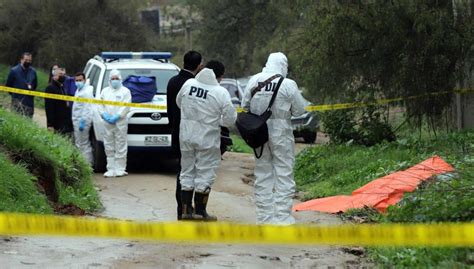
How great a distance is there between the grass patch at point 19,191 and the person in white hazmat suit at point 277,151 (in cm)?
225

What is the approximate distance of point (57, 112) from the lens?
1631 cm

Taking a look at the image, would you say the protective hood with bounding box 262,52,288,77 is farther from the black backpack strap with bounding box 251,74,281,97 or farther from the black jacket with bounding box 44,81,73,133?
the black jacket with bounding box 44,81,73,133

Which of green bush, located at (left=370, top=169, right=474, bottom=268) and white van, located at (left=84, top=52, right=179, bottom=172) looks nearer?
green bush, located at (left=370, top=169, right=474, bottom=268)

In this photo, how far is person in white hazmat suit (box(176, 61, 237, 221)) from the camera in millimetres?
9492

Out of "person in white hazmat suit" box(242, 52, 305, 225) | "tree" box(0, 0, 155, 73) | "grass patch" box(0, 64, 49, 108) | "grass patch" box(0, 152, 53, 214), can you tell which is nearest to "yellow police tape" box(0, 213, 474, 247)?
"grass patch" box(0, 152, 53, 214)

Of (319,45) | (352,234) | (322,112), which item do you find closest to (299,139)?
(322,112)

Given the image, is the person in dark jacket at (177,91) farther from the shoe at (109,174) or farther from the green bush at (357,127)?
the green bush at (357,127)

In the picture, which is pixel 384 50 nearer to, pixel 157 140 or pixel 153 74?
pixel 157 140

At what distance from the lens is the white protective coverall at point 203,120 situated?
31.1 feet

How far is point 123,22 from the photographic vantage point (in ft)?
125

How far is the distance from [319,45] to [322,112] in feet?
5.86

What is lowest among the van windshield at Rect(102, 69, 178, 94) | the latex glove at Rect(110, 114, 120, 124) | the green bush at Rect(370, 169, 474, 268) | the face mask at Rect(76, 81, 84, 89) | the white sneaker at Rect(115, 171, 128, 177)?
the white sneaker at Rect(115, 171, 128, 177)

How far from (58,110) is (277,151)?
25.5 feet

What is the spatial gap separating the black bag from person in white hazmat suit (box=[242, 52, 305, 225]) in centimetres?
5
